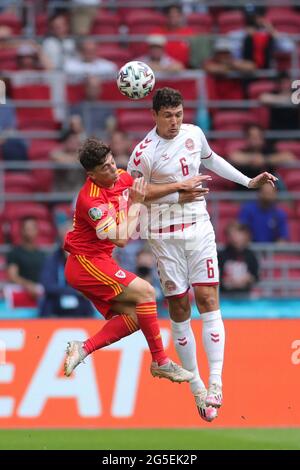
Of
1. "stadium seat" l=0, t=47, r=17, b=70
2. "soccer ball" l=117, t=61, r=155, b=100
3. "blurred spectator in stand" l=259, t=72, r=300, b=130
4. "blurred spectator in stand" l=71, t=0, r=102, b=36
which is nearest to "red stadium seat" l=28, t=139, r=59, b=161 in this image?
"stadium seat" l=0, t=47, r=17, b=70

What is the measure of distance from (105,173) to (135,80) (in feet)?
2.63

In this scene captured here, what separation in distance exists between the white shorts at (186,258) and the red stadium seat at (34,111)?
6.75 m

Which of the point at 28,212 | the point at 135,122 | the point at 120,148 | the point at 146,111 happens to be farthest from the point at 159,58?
the point at 28,212

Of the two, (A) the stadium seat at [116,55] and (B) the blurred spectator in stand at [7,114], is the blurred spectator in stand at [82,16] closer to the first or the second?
(A) the stadium seat at [116,55]

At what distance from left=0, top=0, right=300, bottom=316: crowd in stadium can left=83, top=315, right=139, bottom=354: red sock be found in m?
4.30

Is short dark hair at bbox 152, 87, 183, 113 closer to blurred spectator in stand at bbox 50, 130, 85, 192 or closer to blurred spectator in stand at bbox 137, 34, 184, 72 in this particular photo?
blurred spectator in stand at bbox 50, 130, 85, 192

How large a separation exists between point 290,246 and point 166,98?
5.86 metres

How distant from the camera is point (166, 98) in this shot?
9.92 m

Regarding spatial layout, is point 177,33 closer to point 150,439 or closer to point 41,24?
point 41,24

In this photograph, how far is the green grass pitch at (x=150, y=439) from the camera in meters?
11.2

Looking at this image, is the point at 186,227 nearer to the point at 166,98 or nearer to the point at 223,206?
the point at 166,98

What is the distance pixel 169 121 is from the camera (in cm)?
1006

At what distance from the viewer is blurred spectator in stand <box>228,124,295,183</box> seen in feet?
51.3
